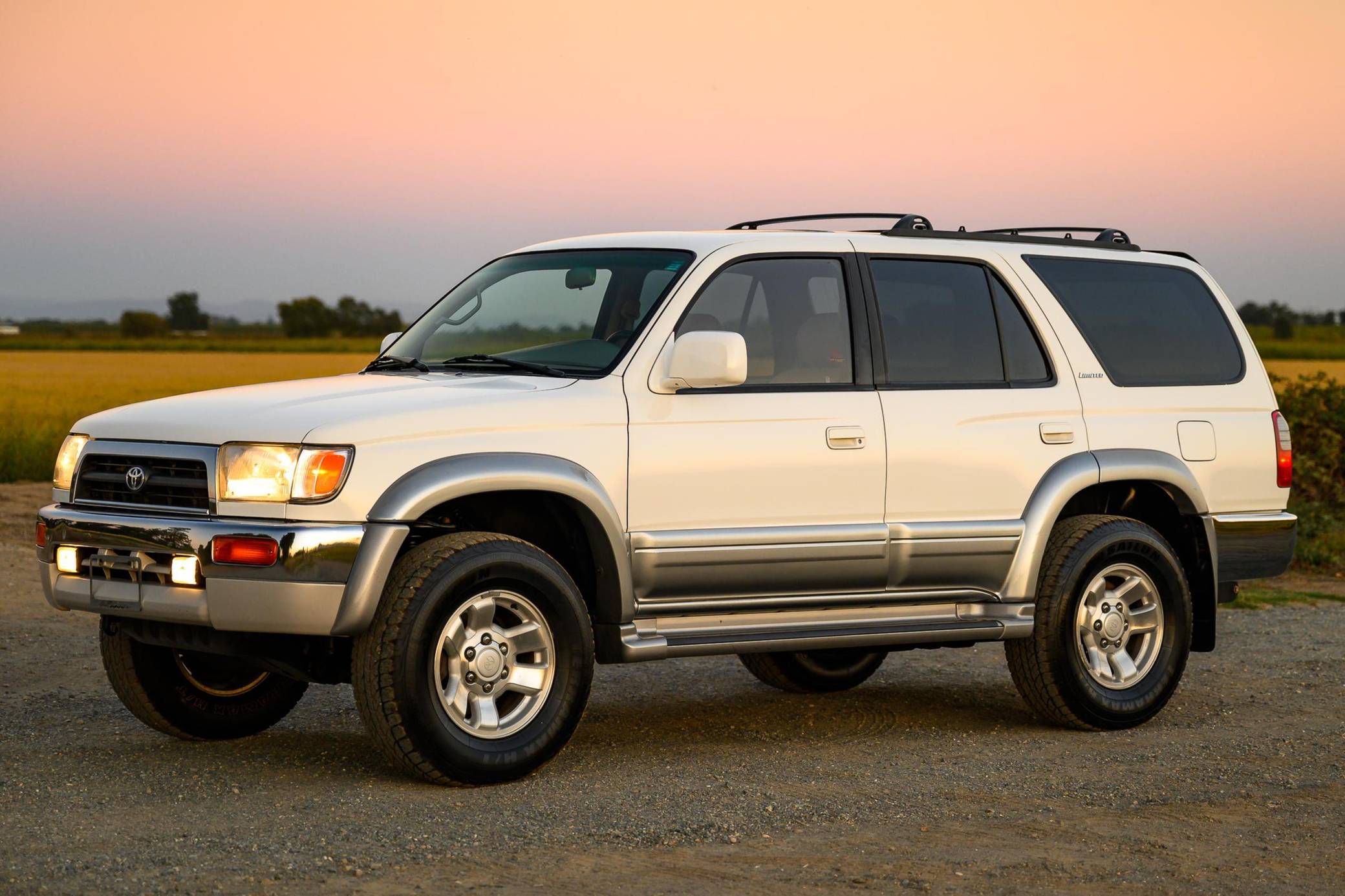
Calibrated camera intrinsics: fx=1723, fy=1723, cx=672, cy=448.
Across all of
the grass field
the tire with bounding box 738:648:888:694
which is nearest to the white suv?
the tire with bounding box 738:648:888:694

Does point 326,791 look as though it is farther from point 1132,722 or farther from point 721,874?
point 1132,722

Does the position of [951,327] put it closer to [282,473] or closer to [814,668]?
[814,668]

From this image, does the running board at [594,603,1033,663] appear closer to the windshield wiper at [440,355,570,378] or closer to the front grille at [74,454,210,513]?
the windshield wiper at [440,355,570,378]

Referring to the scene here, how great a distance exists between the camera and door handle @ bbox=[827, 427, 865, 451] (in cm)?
675

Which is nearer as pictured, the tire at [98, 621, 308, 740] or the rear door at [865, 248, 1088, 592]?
the tire at [98, 621, 308, 740]

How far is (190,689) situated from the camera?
7.00 meters

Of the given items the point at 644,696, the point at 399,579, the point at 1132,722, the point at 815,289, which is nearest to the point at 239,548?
the point at 399,579

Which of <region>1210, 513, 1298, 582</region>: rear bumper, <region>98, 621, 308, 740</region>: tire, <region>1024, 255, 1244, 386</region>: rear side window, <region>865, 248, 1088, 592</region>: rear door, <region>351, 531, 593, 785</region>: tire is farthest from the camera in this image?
<region>1210, 513, 1298, 582</region>: rear bumper

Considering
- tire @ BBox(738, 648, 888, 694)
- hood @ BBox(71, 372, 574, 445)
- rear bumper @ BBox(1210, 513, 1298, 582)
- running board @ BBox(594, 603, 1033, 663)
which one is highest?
hood @ BBox(71, 372, 574, 445)

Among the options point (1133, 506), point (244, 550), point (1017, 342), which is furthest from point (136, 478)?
point (1133, 506)

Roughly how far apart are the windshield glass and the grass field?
5254 millimetres

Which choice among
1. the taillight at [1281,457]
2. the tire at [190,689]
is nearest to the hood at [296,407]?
the tire at [190,689]

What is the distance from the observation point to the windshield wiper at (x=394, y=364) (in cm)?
704

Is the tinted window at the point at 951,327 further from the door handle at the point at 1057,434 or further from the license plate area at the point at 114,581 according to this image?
the license plate area at the point at 114,581
